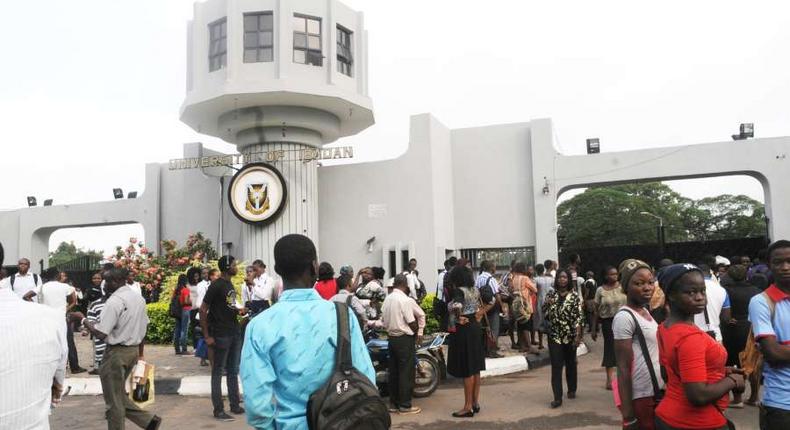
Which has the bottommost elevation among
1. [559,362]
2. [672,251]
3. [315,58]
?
[559,362]

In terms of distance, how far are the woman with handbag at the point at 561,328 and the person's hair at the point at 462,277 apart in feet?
3.59

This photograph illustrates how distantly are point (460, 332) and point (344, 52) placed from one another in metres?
12.3

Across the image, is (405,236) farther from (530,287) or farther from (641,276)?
(641,276)

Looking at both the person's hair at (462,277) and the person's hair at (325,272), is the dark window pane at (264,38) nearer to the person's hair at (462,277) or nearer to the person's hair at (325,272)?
the person's hair at (325,272)

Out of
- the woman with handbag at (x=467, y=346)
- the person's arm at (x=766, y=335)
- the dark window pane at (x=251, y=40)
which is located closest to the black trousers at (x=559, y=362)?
the woman with handbag at (x=467, y=346)

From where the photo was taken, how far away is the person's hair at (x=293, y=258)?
9.27 ft

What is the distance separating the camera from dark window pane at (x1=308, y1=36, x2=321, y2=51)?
670 inches

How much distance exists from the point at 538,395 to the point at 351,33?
13.0 m

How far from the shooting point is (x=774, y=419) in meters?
3.29

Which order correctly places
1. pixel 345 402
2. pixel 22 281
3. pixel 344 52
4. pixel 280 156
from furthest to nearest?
pixel 344 52 < pixel 280 156 < pixel 22 281 < pixel 345 402

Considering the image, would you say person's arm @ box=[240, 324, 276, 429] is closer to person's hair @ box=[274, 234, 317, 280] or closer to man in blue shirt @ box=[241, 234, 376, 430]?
man in blue shirt @ box=[241, 234, 376, 430]

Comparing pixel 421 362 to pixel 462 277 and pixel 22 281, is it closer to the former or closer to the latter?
pixel 462 277

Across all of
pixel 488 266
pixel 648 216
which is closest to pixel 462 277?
pixel 488 266

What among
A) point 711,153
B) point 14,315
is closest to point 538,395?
point 14,315
